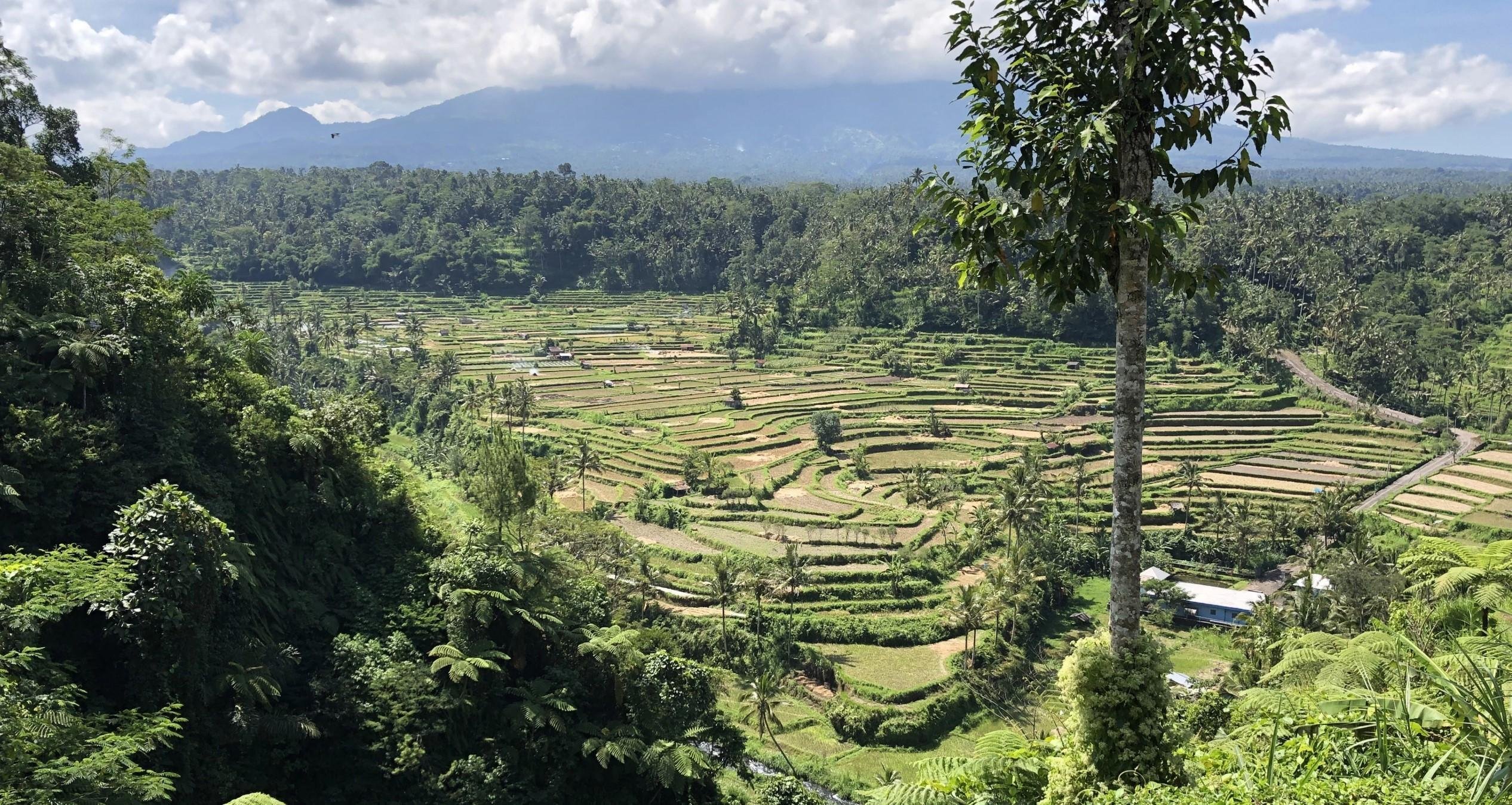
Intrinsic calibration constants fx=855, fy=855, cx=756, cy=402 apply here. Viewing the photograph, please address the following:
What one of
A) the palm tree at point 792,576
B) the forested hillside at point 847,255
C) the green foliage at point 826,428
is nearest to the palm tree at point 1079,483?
the forested hillside at point 847,255

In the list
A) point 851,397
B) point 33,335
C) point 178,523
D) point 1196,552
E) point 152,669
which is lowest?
point 1196,552

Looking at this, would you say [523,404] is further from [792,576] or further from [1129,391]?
[1129,391]

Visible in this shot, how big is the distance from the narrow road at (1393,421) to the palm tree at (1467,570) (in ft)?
120

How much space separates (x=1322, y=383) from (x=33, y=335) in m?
74.4

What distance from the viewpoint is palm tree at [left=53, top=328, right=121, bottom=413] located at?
55.8 feet

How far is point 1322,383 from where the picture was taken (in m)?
64.6

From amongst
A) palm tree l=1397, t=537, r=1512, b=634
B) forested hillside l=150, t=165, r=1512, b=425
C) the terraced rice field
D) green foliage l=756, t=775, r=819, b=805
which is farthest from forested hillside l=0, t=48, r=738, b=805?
forested hillside l=150, t=165, r=1512, b=425

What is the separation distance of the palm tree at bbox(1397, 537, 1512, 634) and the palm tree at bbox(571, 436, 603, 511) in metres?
34.1

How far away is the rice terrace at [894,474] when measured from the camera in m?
30.7

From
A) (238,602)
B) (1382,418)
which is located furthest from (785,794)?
(1382,418)

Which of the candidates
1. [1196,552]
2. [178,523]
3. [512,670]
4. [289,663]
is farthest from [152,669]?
[1196,552]

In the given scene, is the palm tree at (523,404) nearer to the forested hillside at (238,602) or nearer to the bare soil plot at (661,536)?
the bare soil plot at (661,536)

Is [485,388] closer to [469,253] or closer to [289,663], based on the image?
[289,663]

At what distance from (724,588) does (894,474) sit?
20.7 metres
